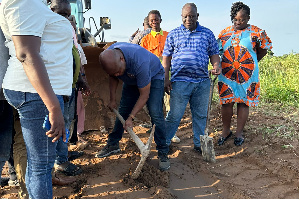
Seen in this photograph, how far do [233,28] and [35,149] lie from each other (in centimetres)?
278

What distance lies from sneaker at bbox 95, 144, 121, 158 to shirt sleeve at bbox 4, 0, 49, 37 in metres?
2.01

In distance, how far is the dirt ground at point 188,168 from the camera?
244cm

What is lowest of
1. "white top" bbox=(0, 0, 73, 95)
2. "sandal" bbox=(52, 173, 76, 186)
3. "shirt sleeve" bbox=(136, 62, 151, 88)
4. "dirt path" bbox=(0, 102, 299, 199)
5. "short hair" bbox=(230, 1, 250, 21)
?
"dirt path" bbox=(0, 102, 299, 199)

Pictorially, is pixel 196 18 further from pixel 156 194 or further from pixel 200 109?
pixel 156 194

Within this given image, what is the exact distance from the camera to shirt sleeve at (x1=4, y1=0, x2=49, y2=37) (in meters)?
1.27

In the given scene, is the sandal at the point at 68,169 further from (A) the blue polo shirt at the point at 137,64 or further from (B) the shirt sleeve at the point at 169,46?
(B) the shirt sleeve at the point at 169,46

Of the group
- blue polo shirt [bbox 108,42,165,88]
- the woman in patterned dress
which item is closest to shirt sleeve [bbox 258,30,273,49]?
the woman in patterned dress

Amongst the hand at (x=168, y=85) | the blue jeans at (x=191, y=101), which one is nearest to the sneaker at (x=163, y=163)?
the blue jeans at (x=191, y=101)

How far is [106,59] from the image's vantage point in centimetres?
228

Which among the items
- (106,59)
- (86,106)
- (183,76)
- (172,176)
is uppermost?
(106,59)

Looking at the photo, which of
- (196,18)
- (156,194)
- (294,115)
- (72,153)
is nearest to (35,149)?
(156,194)

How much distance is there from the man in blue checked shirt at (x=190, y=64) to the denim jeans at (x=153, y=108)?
1.38ft

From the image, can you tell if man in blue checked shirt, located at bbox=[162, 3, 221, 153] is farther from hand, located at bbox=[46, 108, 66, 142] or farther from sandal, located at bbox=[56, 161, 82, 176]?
hand, located at bbox=[46, 108, 66, 142]

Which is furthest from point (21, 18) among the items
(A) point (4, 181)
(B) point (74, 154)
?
(B) point (74, 154)
